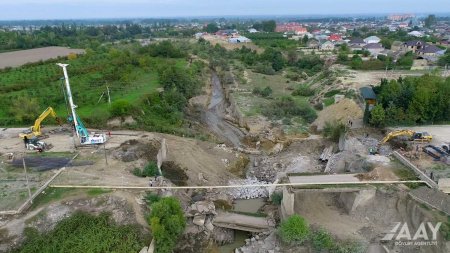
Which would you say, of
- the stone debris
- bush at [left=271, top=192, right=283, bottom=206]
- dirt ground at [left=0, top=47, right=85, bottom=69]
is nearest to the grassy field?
dirt ground at [left=0, top=47, right=85, bottom=69]

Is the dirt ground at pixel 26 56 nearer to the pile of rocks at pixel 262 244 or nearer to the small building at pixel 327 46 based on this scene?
the pile of rocks at pixel 262 244

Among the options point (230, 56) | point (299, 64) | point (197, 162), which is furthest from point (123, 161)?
point (230, 56)

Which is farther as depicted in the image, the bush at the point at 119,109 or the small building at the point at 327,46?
the small building at the point at 327,46

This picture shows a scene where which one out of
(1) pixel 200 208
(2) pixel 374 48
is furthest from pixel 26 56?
(2) pixel 374 48

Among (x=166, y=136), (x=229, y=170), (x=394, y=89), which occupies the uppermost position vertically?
(x=394, y=89)

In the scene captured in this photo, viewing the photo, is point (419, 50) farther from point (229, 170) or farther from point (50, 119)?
point (50, 119)

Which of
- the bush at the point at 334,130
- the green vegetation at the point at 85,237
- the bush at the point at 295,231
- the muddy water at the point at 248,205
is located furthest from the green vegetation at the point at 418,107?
the green vegetation at the point at 85,237
